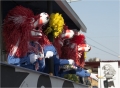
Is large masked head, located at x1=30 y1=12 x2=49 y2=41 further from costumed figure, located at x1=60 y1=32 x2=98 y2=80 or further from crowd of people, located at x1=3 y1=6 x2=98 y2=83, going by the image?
costumed figure, located at x1=60 y1=32 x2=98 y2=80

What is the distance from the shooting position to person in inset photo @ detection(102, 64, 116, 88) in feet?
37.7

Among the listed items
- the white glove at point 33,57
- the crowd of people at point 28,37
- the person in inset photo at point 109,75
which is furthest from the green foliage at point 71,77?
the person in inset photo at point 109,75

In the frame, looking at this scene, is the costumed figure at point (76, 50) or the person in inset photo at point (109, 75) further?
the person in inset photo at point (109, 75)

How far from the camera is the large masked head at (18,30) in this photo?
4109 millimetres

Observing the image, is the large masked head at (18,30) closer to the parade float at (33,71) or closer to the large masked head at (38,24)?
the large masked head at (38,24)

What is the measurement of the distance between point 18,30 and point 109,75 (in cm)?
800

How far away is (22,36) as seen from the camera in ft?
13.5

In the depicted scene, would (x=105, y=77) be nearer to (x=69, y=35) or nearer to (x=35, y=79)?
(x=69, y=35)

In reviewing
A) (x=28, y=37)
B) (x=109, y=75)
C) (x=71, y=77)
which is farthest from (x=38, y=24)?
(x=109, y=75)

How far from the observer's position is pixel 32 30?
168 inches

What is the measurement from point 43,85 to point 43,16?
112cm

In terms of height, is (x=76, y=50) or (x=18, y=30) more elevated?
(x=18, y=30)

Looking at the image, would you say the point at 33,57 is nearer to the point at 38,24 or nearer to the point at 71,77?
the point at 38,24

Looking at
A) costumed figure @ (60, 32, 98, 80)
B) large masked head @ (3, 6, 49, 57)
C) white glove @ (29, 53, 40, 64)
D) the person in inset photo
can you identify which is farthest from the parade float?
the person in inset photo
